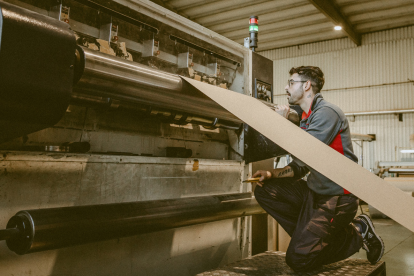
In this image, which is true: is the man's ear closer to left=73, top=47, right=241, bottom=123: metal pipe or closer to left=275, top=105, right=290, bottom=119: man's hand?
left=275, top=105, right=290, bottom=119: man's hand

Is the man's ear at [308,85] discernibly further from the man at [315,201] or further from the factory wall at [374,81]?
the factory wall at [374,81]

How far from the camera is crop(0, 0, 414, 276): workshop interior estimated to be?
0.74 meters

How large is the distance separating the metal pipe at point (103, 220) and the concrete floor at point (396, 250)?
4.79 ft

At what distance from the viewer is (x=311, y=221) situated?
1529mm

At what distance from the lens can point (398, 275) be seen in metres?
2.21

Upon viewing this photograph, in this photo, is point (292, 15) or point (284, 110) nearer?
point (284, 110)

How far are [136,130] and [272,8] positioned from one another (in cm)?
533

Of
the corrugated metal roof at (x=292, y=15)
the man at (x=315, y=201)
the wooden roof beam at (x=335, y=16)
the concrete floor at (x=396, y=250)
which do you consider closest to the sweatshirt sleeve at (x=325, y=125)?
the man at (x=315, y=201)

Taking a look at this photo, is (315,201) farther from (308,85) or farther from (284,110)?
(308,85)

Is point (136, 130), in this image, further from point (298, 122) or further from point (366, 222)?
point (366, 222)

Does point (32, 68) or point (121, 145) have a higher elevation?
point (32, 68)

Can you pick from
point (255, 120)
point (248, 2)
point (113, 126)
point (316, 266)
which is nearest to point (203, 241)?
point (316, 266)

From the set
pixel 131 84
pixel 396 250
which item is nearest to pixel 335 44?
pixel 396 250

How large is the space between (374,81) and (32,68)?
8024mm
